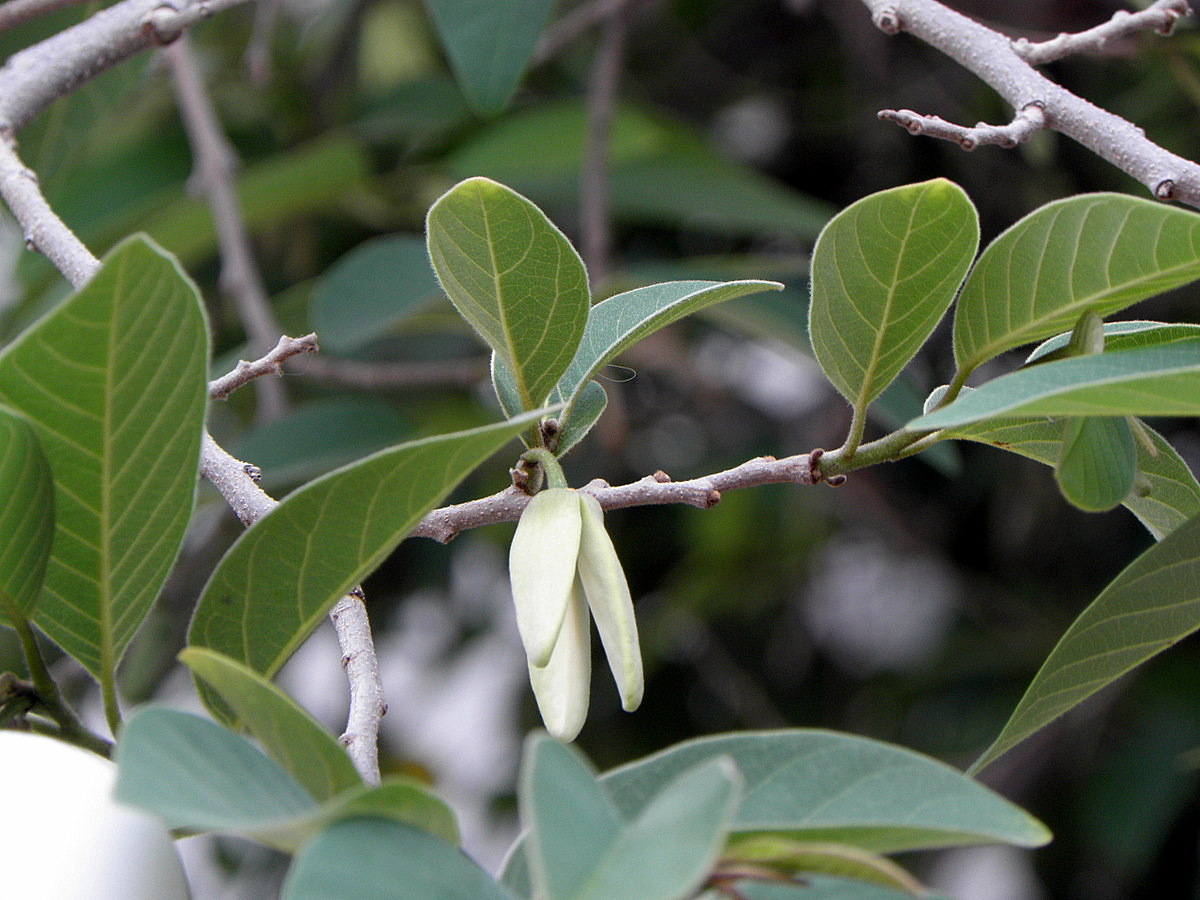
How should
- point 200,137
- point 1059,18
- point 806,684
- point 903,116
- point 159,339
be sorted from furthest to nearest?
1. point 806,684
2. point 1059,18
3. point 200,137
4. point 903,116
5. point 159,339

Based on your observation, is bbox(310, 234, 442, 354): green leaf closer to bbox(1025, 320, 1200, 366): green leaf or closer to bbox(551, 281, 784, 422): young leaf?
bbox(551, 281, 784, 422): young leaf

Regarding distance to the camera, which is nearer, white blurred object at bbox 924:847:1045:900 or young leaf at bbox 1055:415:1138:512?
young leaf at bbox 1055:415:1138:512

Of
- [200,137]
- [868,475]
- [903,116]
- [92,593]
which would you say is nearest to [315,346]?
[92,593]

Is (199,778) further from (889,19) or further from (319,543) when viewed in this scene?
(889,19)

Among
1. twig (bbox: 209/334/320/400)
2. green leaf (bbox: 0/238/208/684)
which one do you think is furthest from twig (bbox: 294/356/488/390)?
green leaf (bbox: 0/238/208/684)

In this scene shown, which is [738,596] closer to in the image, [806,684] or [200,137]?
[806,684]
